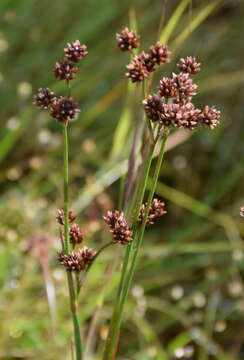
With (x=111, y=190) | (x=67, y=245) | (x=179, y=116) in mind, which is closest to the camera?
(x=179, y=116)

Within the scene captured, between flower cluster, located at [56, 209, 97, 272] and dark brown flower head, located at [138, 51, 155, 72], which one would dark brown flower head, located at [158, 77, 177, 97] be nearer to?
dark brown flower head, located at [138, 51, 155, 72]

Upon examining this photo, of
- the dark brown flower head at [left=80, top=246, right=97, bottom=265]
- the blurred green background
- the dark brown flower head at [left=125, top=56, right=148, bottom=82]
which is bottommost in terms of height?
the dark brown flower head at [left=80, top=246, right=97, bottom=265]

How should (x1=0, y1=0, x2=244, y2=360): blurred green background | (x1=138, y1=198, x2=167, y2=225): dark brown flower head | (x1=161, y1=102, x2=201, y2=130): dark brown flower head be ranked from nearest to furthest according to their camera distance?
(x1=161, y1=102, x2=201, y2=130): dark brown flower head, (x1=138, y1=198, x2=167, y2=225): dark brown flower head, (x1=0, y1=0, x2=244, y2=360): blurred green background

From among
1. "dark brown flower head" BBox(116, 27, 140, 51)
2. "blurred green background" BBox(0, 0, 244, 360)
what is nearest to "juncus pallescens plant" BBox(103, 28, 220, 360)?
"dark brown flower head" BBox(116, 27, 140, 51)

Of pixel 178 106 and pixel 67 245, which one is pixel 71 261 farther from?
pixel 178 106

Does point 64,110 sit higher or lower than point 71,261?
higher

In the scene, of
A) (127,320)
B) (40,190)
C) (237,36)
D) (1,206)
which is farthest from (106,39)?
(127,320)

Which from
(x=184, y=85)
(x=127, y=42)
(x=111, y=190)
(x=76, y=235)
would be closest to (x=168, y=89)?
(x=184, y=85)
